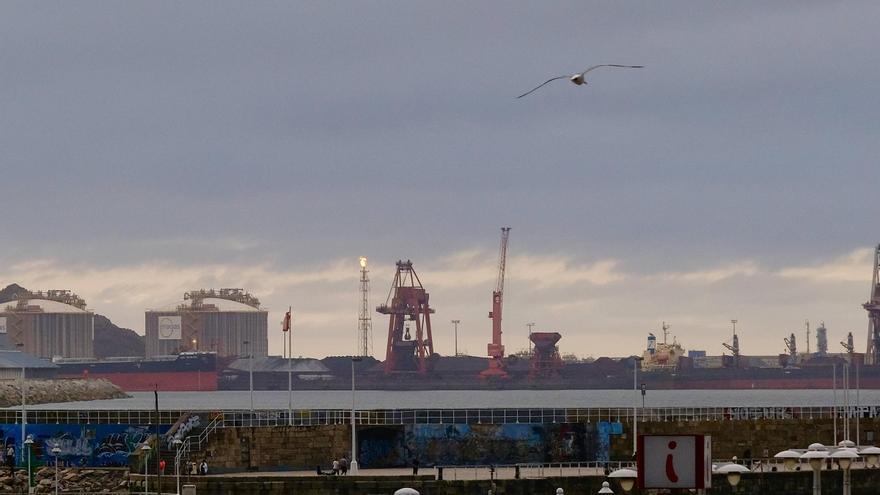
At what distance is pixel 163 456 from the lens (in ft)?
239

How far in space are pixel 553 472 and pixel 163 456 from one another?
1608 centimetres

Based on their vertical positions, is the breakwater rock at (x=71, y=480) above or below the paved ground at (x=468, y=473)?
below

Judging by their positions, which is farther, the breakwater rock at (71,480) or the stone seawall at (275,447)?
the stone seawall at (275,447)

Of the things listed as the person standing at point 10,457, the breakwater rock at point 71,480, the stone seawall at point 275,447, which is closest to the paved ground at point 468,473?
the stone seawall at point 275,447

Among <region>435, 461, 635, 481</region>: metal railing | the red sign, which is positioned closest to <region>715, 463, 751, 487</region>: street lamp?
the red sign

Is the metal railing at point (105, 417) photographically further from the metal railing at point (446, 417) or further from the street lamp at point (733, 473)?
the street lamp at point (733, 473)

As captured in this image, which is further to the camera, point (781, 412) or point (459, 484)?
point (781, 412)

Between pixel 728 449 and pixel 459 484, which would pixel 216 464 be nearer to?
pixel 459 484

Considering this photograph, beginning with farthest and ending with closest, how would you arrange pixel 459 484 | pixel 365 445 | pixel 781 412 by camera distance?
pixel 781 412
pixel 365 445
pixel 459 484

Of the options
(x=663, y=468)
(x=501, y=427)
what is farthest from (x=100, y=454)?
(x=663, y=468)

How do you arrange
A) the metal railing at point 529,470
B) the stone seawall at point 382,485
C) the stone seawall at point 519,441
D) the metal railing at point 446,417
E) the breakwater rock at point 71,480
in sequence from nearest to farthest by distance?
the stone seawall at point 382,485 < the metal railing at point 529,470 < the breakwater rock at point 71,480 < the stone seawall at point 519,441 < the metal railing at point 446,417

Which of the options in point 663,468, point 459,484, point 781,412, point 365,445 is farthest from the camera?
point 781,412

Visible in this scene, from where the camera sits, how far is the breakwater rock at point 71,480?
7094 cm

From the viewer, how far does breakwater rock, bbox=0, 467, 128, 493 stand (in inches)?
2793
